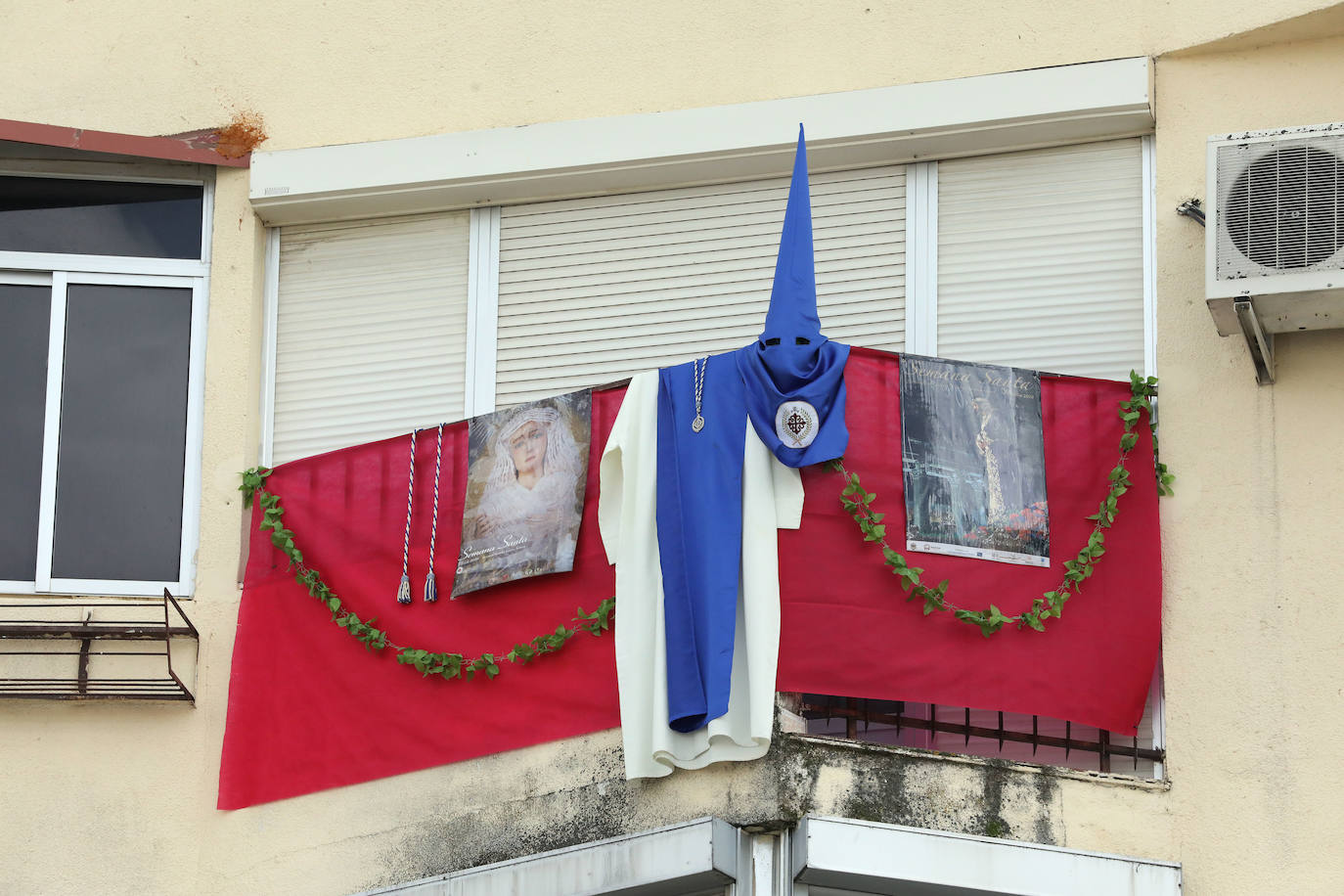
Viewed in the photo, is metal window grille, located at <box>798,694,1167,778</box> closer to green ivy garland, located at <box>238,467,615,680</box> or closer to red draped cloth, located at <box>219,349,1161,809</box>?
red draped cloth, located at <box>219,349,1161,809</box>

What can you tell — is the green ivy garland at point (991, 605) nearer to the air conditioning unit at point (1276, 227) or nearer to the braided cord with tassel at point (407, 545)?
the air conditioning unit at point (1276, 227)

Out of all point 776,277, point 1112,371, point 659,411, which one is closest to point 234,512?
point 659,411

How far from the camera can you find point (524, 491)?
8602 millimetres

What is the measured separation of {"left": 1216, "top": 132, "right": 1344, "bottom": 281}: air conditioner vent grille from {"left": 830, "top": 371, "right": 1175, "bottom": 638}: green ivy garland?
2.49 ft

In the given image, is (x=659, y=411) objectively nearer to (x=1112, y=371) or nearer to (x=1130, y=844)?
(x=1112, y=371)

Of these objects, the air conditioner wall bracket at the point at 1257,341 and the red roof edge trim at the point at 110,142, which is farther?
the red roof edge trim at the point at 110,142

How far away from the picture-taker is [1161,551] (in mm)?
7973

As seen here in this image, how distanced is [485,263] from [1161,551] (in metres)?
3.36

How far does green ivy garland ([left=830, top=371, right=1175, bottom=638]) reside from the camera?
7840mm

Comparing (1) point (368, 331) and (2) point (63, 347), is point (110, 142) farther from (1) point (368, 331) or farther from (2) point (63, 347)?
(1) point (368, 331)

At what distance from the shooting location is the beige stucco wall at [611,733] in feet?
25.1

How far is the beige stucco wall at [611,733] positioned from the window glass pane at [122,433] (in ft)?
0.73

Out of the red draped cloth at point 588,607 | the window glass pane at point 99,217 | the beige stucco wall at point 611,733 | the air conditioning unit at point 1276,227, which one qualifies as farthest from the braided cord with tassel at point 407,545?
the air conditioning unit at point 1276,227

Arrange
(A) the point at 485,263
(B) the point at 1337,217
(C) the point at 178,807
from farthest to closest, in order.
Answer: (A) the point at 485,263, (C) the point at 178,807, (B) the point at 1337,217
